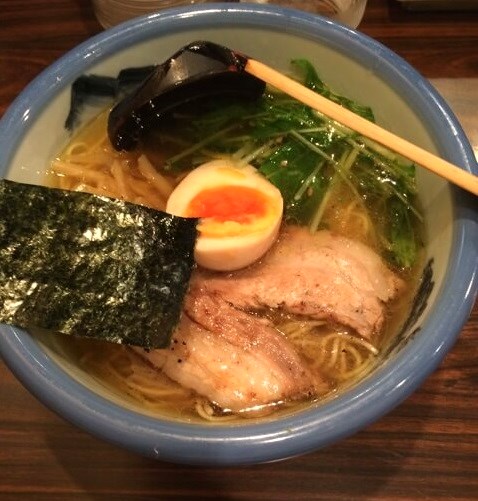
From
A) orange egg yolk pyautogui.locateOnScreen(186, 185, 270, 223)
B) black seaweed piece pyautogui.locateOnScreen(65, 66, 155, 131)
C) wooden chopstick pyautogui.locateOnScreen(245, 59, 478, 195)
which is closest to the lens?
wooden chopstick pyautogui.locateOnScreen(245, 59, 478, 195)

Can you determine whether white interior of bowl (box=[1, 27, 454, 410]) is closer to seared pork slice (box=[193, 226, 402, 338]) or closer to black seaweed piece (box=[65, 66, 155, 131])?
black seaweed piece (box=[65, 66, 155, 131])

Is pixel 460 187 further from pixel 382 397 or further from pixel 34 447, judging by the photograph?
pixel 34 447

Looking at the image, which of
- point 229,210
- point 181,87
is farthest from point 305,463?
point 181,87

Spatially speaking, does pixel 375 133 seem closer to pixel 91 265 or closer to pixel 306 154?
pixel 306 154

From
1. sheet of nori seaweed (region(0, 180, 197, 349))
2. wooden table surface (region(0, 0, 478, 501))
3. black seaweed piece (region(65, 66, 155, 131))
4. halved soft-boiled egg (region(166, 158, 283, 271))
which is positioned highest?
black seaweed piece (region(65, 66, 155, 131))

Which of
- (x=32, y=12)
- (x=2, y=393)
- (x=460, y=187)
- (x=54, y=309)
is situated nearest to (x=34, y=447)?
(x=2, y=393)

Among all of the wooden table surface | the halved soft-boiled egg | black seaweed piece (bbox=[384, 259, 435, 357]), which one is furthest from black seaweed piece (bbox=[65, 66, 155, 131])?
black seaweed piece (bbox=[384, 259, 435, 357])
